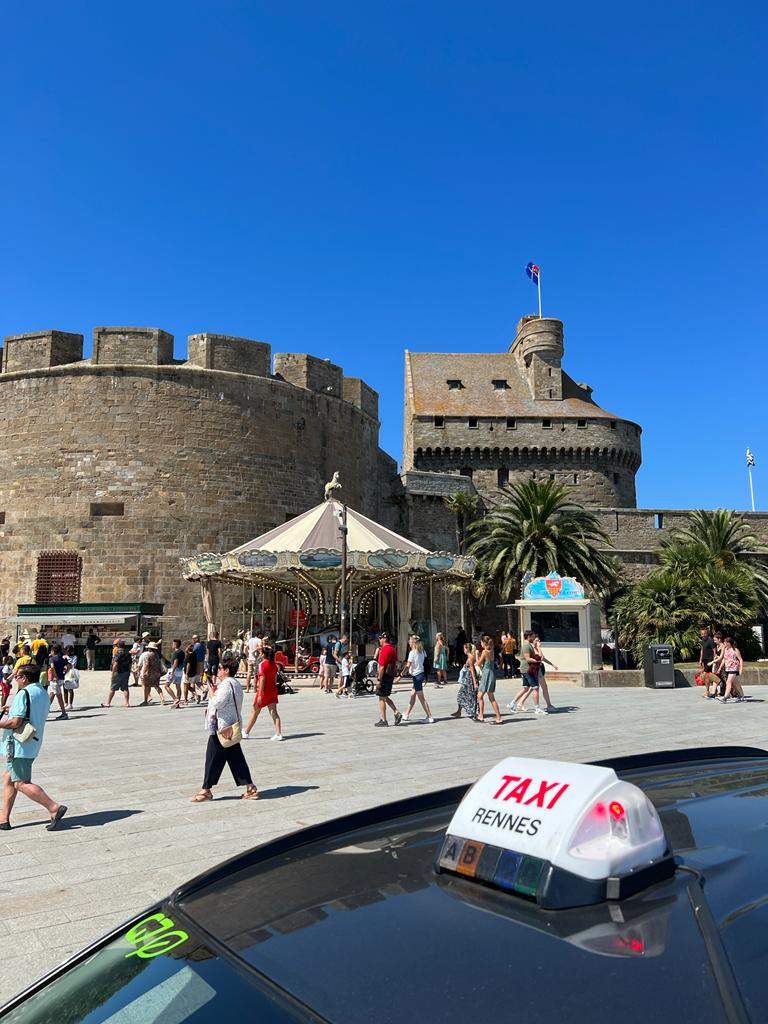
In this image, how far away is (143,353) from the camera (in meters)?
26.8

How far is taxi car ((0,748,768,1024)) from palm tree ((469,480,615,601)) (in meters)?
25.7

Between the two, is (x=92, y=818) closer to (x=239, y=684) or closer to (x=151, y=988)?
(x=239, y=684)

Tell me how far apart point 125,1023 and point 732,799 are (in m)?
1.45

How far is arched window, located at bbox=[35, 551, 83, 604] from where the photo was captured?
990 inches

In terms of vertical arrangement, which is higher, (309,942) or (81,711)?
(309,942)

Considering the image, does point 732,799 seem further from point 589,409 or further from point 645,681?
point 589,409

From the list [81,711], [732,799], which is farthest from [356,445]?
[732,799]

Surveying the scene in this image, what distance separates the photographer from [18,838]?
590cm

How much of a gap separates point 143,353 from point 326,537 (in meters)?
10.4

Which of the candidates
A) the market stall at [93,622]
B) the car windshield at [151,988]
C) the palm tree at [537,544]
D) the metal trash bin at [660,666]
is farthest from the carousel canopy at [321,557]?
the car windshield at [151,988]

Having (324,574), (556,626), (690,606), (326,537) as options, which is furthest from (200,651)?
(690,606)

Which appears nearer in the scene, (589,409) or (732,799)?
(732,799)

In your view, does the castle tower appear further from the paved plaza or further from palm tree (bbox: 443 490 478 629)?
the paved plaza

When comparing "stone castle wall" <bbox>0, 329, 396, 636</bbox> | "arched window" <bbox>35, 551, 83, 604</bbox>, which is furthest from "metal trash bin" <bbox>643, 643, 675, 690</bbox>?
"arched window" <bbox>35, 551, 83, 604</bbox>
